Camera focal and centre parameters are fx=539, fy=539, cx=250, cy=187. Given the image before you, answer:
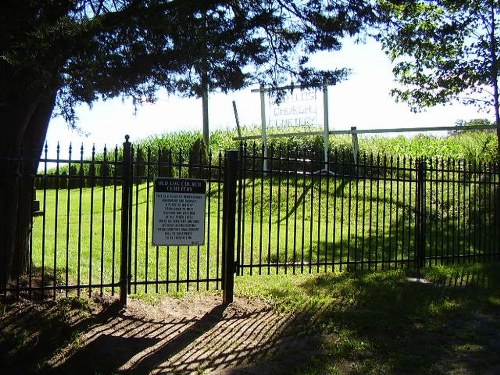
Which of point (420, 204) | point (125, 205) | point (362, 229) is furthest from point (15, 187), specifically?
point (420, 204)

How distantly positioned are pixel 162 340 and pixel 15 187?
96.4 inches

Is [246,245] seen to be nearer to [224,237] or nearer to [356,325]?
[224,237]

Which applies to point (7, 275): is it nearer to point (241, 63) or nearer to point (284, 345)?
point (284, 345)

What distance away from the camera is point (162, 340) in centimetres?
557

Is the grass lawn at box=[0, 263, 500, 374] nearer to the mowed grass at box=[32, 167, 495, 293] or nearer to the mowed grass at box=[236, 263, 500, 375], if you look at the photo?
the mowed grass at box=[236, 263, 500, 375]

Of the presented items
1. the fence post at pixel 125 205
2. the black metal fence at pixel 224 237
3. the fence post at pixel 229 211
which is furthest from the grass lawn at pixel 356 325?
the fence post at pixel 229 211

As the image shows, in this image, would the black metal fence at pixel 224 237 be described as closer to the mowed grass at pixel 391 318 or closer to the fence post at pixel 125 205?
the fence post at pixel 125 205

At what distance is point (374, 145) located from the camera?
20453 millimetres

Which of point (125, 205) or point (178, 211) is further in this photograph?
point (178, 211)

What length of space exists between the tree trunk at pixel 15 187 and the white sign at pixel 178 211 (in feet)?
4.76

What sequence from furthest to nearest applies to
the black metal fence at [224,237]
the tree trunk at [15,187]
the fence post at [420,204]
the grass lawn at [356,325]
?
the fence post at [420,204] < the black metal fence at [224,237] < the tree trunk at [15,187] < the grass lawn at [356,325]

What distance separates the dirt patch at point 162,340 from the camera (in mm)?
4953

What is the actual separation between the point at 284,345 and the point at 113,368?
1732 millimetres

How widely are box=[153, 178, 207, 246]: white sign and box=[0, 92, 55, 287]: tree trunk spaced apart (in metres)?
1.45
